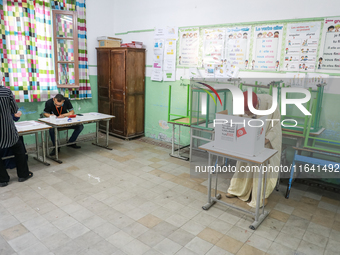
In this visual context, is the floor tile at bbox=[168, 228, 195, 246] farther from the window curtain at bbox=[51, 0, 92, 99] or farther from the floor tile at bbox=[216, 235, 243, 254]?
the window curtain at bbox=[51, 0, 92, 99]

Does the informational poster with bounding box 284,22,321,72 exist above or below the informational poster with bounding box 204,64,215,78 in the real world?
above

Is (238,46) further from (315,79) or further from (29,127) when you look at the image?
(29,127)

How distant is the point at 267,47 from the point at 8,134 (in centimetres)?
388

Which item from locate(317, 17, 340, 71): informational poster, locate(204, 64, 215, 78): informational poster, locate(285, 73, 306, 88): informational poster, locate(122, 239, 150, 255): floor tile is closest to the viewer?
locate(122, 239, 150, 255): floor tile

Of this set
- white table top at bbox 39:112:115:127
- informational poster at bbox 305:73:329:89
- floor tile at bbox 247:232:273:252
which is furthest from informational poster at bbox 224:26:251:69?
floor tile at bbox 247:232:273:252

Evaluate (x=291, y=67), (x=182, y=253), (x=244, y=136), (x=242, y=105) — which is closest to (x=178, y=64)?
(x=291, y=67)

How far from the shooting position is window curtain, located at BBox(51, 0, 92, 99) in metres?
5.52

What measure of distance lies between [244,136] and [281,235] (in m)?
1.07

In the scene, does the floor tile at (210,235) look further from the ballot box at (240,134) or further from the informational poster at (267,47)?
the informational poster at (267,47)

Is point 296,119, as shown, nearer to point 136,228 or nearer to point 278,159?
point 278,159

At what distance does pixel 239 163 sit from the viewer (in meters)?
3.42

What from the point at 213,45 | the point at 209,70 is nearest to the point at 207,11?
the point at 213,45

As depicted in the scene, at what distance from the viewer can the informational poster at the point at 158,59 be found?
5.57m

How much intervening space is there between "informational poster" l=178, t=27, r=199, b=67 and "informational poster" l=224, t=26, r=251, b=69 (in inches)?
25.3
